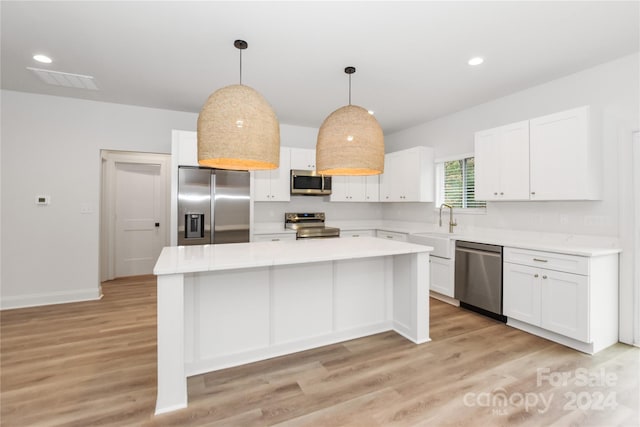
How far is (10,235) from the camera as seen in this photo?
3773mm

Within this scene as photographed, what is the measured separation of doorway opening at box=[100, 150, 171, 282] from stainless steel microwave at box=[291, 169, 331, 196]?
237cm

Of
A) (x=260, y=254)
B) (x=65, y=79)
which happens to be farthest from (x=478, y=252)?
(x=65, y=79)

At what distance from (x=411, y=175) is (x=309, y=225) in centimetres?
188

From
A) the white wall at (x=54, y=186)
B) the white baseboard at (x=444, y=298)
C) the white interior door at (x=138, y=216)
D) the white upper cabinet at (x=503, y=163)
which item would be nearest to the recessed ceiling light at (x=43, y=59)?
the white wall at (x=54, y=186)

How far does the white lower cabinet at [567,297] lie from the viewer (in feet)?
8.46

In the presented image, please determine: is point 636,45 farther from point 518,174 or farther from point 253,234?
point 253,234

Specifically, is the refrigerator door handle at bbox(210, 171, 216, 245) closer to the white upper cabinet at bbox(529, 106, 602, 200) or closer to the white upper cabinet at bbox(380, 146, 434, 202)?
the white upper cabinet at bbox(380, 146, 434, 202)

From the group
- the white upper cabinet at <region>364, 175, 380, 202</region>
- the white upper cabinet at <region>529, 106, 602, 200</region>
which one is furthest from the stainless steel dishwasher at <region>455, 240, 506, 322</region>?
the white upper cabinet at <region>364, 175, 380, 202</region>

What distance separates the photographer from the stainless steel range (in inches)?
189

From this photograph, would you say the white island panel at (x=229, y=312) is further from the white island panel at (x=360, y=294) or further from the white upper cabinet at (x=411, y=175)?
the white upper cabinet at (x=411, y=175)

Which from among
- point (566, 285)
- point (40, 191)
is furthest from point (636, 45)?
point (40, 191)

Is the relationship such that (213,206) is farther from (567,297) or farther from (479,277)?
(567,297)

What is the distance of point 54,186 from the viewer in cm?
394

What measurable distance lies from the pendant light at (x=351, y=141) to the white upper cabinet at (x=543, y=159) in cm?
194
